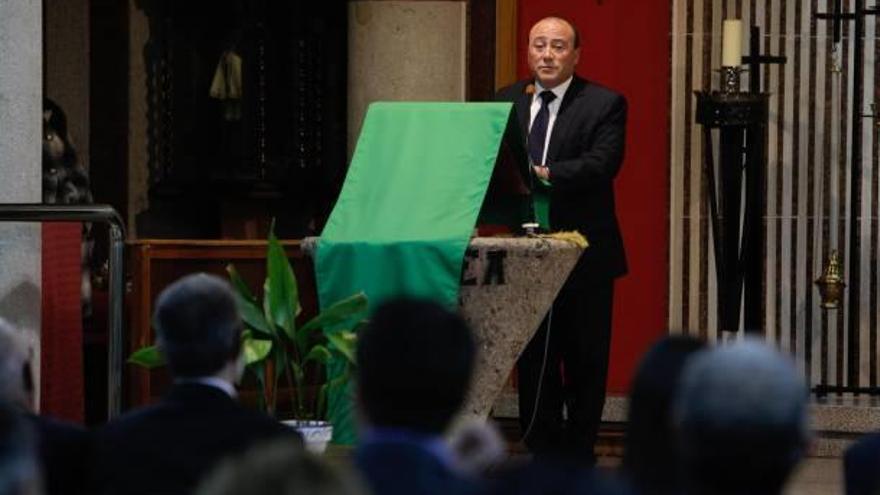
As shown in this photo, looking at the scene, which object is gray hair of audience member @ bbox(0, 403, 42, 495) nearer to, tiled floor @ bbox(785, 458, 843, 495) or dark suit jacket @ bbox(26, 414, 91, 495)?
dark suit jacket @ bbox(26, 414, 91, 495)

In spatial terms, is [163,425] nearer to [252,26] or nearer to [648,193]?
[648,193]

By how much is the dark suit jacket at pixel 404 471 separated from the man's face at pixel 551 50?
5.32m

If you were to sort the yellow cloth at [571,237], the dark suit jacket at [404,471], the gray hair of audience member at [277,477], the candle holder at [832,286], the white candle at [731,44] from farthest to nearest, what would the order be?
the candle holder at [832,286], the white candle at [731,44], the yellow cloth at [571,237], the dark suit jacket at [404,471], the gray hair of audience member at [277,477]

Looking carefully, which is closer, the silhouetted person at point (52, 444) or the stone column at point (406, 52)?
the silhouetted person at point (52, 444)

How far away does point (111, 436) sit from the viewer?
4.30 metres

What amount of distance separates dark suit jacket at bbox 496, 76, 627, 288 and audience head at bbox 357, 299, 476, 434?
5.08 m

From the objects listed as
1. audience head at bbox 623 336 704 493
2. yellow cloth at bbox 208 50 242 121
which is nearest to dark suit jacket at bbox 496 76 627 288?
audience head at bbox 623 336 704 493

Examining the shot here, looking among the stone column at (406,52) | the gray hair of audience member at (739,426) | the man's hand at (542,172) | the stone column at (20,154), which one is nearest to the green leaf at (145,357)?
the stone column at (20,154)

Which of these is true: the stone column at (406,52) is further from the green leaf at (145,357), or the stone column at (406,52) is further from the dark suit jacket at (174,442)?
the dark suit jacket at (174,442)

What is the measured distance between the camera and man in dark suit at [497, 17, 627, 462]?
29.1 feet

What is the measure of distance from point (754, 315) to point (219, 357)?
6521 mm

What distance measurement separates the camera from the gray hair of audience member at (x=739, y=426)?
3318mm

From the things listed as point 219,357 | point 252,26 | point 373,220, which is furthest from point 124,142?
point 219,357

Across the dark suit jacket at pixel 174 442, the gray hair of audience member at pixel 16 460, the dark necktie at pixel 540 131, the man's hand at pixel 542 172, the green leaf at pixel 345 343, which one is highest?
the dark necktie at pixel 540 131
